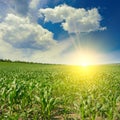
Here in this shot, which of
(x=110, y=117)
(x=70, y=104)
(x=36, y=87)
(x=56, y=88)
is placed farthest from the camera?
Result: (x=56, y=88)

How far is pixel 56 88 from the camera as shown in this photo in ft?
42.1

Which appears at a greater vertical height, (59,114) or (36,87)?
(36,87)

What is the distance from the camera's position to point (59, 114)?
8.97 metres

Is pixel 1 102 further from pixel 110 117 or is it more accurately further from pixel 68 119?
pixel 110 117

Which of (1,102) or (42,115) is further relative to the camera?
(1,102)

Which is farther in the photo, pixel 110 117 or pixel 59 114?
pixel 59 114

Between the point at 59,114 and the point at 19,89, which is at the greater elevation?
the point at 19,89

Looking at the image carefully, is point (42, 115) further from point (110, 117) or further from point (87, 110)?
point (110, 117)

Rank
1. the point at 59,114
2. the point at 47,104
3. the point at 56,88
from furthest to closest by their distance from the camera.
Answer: the point at 56,88, the point at 59,114, the point at 47,104

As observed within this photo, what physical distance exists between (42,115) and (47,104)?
45cm

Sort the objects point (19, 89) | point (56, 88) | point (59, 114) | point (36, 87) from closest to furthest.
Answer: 1. point (59, 114)
2. point (19, 89)
3. point (36, 87)
4. point (56, 88)

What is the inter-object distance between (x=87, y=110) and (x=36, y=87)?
428 cm

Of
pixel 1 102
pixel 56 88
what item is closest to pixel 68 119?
pixel 1 102

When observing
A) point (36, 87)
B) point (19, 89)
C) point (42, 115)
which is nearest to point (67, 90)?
point (36, 87)
